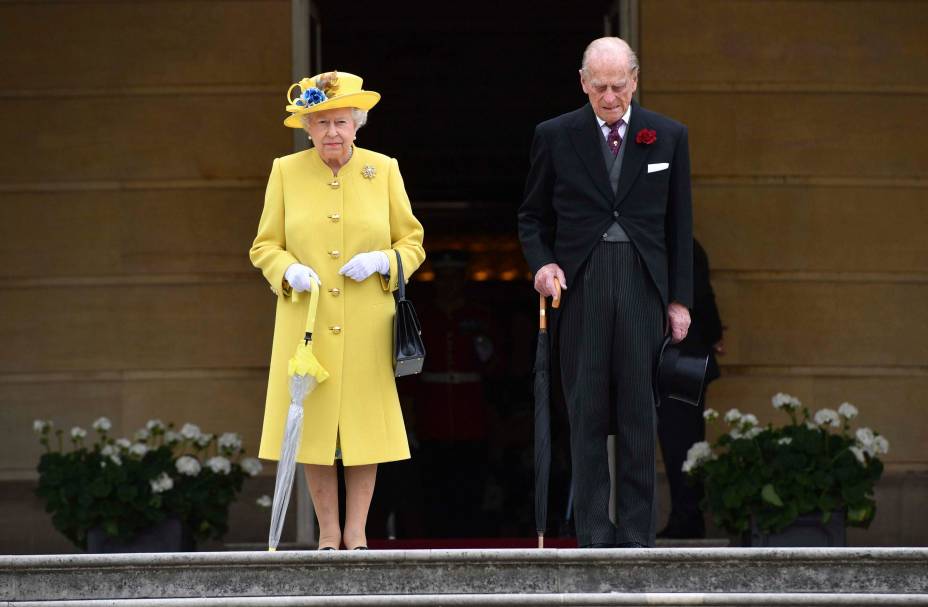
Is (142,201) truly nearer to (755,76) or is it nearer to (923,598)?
(755,76)

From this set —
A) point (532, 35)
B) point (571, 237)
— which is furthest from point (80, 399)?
point (532, 35)

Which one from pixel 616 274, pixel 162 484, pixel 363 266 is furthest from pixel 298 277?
pixel 162 484

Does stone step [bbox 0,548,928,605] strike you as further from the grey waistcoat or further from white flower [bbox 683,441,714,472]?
white flower [bbox 683,441,714,472]

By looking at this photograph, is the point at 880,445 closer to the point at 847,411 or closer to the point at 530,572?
the point at 847,411

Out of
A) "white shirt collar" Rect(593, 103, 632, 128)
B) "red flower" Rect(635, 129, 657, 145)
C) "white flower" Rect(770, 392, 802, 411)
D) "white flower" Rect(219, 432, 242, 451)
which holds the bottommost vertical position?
"white flower" Rect(219, 432, 242, 451)

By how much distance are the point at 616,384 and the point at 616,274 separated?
1.20ft

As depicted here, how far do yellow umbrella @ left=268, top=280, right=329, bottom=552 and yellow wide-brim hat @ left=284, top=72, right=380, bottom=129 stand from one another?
58cm

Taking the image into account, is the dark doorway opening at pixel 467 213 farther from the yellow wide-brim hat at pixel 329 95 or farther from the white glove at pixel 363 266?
the yellow wide-brim hat at pixel 329 95

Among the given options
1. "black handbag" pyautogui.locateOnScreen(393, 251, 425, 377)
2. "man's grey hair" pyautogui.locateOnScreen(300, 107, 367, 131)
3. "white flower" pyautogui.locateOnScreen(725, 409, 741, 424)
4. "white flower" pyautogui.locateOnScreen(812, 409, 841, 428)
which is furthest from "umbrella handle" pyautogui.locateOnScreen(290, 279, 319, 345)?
"white flower" pyautogui.locateOnScreen(812, 409, 841, 428)

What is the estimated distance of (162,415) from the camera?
31.7 ft

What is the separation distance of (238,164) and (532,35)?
4.11 meters

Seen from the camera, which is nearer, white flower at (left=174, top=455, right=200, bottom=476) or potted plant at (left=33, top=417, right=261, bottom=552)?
potted plant at (left=33, top=417, right=261, bottom=552)

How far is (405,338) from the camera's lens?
655cm

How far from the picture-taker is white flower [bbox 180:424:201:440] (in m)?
9.16
